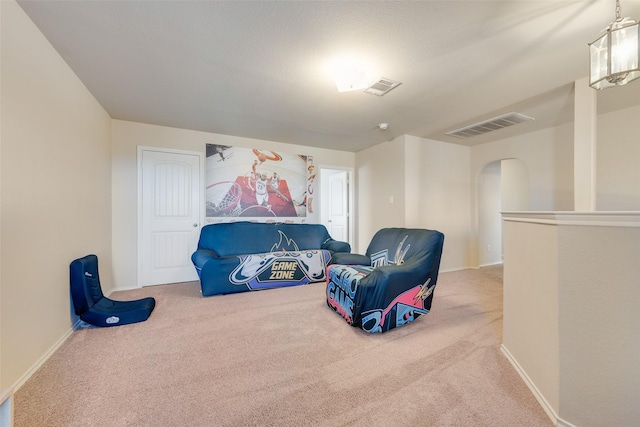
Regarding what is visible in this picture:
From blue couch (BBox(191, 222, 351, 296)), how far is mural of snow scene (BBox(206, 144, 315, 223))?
0.33m

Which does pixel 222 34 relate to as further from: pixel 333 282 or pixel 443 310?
pixel 443 310

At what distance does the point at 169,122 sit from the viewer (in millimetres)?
3533

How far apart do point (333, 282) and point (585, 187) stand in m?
2.66

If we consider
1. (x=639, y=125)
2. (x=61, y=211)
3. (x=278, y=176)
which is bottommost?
(x=61, y=211)

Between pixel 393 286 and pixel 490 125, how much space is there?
120 inches

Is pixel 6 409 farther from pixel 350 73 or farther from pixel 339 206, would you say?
pixel 339 206

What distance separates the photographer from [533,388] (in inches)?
55.7

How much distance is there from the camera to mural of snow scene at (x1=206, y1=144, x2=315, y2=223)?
3996 millimetres

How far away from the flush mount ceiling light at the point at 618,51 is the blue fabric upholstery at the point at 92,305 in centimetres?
381

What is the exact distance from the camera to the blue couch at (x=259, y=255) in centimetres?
316

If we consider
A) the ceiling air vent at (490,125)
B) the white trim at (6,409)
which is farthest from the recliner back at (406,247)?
the white trim at (6,409)

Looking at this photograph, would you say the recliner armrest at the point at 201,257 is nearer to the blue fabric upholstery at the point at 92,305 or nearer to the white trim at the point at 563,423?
the blue fabric upholstery at the point at 92,305

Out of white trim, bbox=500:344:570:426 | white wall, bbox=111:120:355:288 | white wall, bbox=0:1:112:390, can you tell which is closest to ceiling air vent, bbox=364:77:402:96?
white trim, bbox=500:344:570:426

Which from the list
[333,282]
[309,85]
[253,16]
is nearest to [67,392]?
[333,282]
